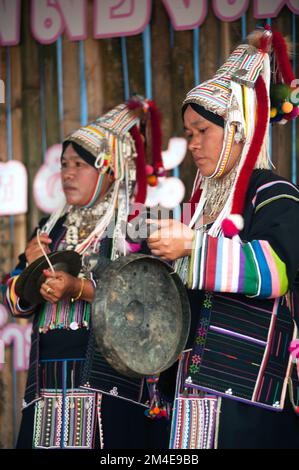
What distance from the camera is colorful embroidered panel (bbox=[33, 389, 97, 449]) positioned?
130 inches

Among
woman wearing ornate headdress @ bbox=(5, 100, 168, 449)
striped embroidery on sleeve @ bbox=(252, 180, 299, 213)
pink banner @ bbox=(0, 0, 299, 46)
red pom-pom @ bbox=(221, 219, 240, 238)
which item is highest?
pink banner @ bbox=(0, 0, 299, 46)

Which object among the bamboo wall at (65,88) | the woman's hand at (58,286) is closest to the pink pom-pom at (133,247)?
the woman's hand at (58,286)

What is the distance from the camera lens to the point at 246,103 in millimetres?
2801

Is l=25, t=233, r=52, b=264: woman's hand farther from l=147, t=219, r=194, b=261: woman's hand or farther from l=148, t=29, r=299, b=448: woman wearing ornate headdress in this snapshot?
l=147, t=219, r=194, b=261: woman's hand

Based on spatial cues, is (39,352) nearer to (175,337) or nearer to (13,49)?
(175,337)

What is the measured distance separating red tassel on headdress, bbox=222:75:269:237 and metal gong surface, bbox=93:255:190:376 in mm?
266

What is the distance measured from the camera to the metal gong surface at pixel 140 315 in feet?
7.80

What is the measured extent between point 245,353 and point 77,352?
1083 millimetres

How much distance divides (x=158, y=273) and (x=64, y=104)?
88.3 inches

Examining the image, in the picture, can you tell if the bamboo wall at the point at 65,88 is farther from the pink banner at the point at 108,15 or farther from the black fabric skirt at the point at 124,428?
the black fabric skirt at the point at 124,428

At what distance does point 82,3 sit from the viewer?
4.41m

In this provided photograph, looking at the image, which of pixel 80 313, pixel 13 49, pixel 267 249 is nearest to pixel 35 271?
pixel 80 313

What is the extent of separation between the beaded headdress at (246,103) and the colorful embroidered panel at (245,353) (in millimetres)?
276

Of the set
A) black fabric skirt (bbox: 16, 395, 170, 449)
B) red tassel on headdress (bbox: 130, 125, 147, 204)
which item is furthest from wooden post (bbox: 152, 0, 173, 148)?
black fabric skirt (bbox: 16, 395, 170, 449)
